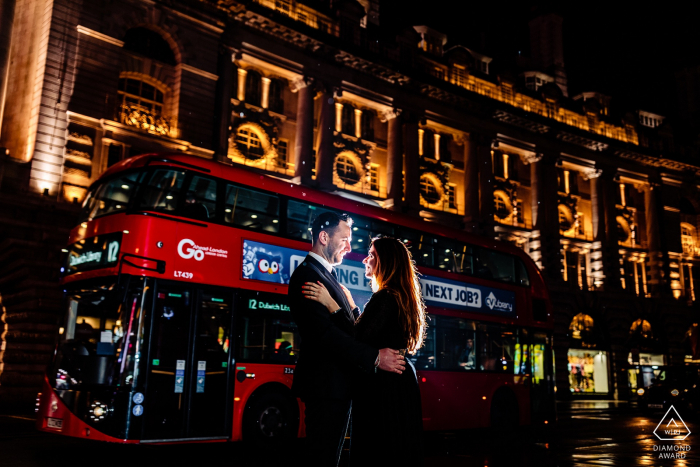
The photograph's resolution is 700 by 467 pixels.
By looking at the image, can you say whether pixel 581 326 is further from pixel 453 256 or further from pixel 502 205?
pixel 453 256

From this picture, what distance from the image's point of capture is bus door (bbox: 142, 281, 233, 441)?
316 inches

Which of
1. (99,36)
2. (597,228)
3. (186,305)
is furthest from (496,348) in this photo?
(597,228)

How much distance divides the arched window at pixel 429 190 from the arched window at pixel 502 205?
4.34 m

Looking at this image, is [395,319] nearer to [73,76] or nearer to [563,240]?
[73,76]

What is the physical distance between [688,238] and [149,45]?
127 ft

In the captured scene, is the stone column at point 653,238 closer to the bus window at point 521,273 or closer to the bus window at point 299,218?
the bus window at point 521,273

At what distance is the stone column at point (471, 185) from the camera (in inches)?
1259

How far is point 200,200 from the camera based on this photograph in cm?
898

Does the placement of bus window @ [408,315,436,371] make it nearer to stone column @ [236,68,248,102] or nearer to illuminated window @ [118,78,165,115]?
illuminated window @ [118,78,165,115]

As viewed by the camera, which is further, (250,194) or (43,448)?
(250,194)

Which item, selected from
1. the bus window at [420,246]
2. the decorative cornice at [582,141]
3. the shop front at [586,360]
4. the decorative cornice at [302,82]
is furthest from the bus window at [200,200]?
the decorative cornice at [582,141]

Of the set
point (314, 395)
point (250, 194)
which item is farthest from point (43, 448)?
point (314, 395)

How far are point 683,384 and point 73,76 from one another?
885 inches

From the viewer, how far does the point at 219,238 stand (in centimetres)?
899
